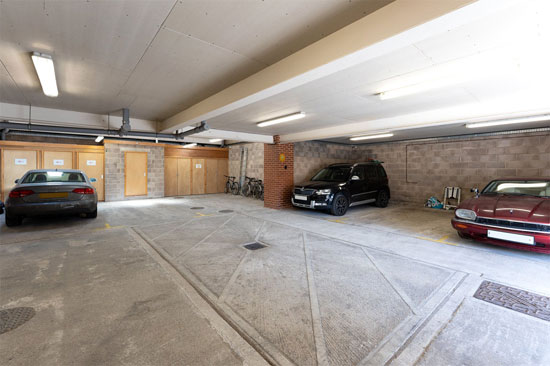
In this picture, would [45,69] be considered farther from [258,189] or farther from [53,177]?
[258,189]

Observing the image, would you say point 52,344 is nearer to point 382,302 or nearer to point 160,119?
point 382,302

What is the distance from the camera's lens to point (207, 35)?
2648 mm

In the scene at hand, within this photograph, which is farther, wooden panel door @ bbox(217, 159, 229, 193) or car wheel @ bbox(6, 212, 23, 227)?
wooden panel door @ bbox(217, 159, 229, 193)

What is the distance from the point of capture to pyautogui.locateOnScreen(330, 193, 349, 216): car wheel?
7.05 metres

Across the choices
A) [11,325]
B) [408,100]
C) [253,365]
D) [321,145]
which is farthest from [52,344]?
[321,145]

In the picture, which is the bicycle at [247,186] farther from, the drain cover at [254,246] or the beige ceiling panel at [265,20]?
the beige ceiling panel at [265,20]

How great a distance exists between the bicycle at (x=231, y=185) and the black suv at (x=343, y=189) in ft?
18.3

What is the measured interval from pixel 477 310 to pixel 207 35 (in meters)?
3.93

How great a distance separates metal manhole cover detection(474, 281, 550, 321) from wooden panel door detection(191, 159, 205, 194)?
1217cm

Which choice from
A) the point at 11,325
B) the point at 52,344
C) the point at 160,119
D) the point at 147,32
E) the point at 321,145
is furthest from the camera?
the point at 321,145

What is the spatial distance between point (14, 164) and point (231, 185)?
333 inches

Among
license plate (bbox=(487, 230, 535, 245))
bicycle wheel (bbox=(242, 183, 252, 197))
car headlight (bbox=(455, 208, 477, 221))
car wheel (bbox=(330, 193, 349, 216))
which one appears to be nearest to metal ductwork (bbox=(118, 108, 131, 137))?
car wheel (bbox=(330, 193, 349, 216))

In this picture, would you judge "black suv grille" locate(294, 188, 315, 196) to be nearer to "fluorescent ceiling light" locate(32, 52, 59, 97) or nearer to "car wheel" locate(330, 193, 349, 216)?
"car wheel" locate(330, 193, 349, 216)

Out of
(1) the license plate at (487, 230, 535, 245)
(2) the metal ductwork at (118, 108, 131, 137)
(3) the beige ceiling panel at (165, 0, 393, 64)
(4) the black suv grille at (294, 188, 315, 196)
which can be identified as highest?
(3) the beige ceiling panel at (165, 0, 393, 64)
